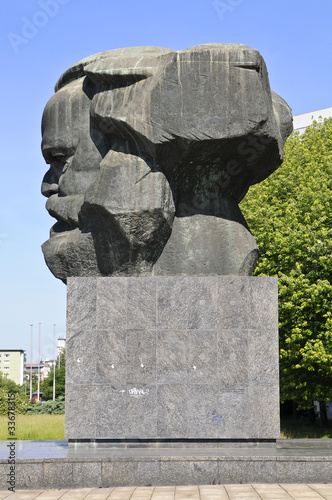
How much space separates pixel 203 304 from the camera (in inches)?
302

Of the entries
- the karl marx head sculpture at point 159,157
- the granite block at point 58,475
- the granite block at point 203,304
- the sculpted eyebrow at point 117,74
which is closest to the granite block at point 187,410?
the granite block at point 203,304

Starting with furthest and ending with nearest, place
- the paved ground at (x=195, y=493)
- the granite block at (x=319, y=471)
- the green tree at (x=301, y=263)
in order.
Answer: the green tree at (x=301, y=263)
the granite block at (x=319, y=471)
the paved ground at (x=195, y=493)

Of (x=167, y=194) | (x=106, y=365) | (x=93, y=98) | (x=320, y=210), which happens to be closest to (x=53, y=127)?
(x=93, y=98)

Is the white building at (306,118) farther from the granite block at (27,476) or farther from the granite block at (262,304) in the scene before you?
the granite block at (27,476)

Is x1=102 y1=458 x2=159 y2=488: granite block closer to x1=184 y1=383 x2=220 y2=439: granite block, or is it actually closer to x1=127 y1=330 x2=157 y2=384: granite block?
x1=184 y1=383 x2=220 y2=439: granite block

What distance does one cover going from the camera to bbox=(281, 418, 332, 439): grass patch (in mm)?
19422

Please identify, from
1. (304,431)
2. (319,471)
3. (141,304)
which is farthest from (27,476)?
(304,431)

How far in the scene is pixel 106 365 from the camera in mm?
7547

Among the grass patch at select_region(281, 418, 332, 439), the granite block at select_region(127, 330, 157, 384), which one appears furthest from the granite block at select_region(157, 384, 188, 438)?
the grass patch at select_region(281, 418, 332, 439)

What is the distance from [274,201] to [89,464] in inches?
565

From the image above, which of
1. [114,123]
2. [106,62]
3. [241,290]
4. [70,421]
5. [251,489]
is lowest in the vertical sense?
[251,489]

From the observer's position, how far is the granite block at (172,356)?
7.50m

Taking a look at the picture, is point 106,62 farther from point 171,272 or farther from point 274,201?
point 274,201

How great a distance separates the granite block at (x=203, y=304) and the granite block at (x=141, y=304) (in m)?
0.43
